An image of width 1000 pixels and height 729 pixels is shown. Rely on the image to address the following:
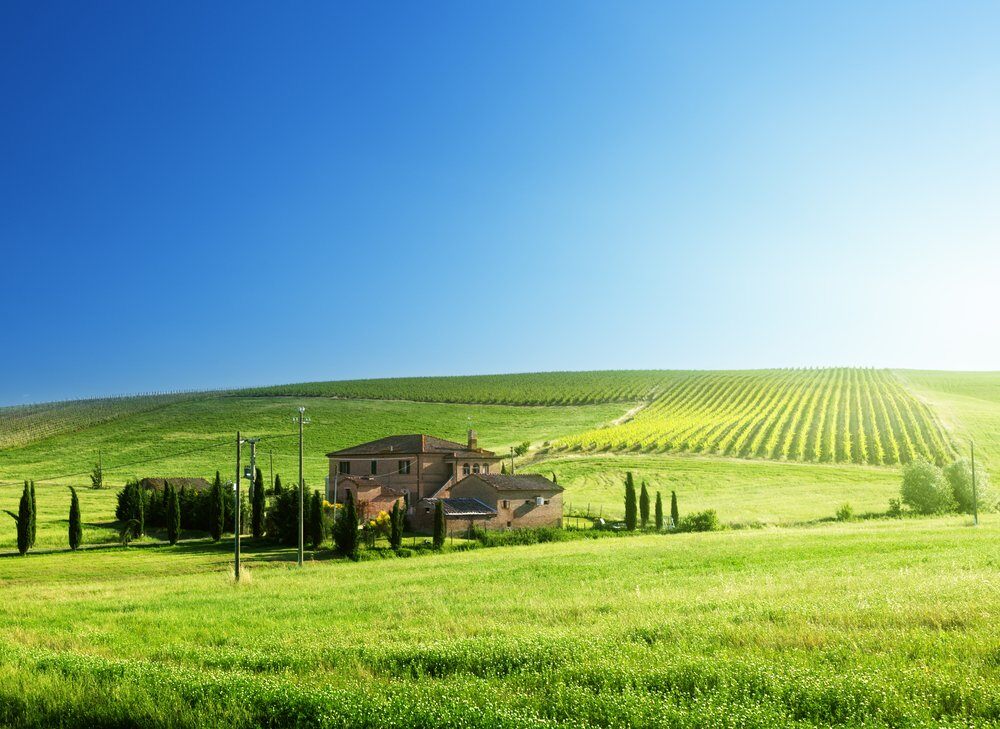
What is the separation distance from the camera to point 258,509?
187 ft

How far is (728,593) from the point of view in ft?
62.0

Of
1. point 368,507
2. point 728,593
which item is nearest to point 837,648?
point 728,593

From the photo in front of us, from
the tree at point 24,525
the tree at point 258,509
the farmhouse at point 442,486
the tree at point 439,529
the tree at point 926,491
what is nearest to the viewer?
the tree at point 24,525

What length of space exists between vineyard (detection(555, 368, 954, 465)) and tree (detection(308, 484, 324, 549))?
212 ft

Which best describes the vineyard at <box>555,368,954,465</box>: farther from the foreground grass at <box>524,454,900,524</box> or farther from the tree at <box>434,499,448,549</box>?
the tree at <box>434,499,448,549</box>

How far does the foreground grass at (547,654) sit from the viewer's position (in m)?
9.71

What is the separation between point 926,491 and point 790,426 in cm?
5821

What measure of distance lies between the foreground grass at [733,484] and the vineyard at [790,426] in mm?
6625

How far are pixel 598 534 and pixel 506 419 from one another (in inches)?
3738

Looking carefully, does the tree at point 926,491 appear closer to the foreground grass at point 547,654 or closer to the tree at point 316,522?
the foreground grass at point 547,654

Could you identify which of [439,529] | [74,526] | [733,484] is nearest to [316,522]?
[439,529]

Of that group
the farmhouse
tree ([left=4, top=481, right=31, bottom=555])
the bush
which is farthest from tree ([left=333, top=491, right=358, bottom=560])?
the bush

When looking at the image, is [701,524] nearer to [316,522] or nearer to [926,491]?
[926,491]

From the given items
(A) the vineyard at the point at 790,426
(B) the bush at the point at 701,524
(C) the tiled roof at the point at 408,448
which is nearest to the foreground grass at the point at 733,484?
(B) the bush at the point at 701,524
